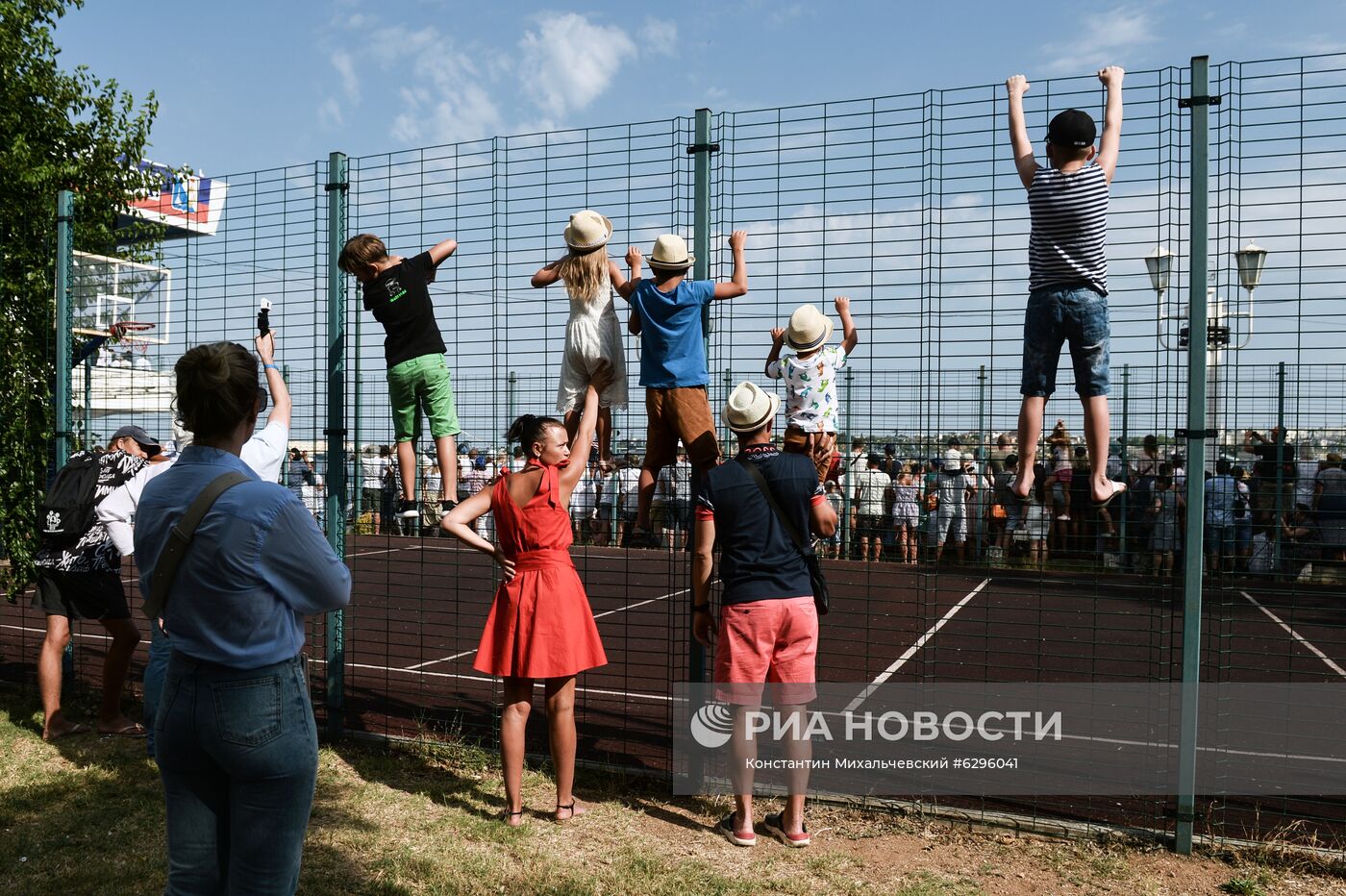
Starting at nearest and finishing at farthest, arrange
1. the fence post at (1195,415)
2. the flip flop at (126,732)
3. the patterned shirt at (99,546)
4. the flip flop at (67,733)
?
the fence post at (1195,415) → the patterned shirt at (99,546) → the flip flop at (67,733) → the flip flop at (126,732)

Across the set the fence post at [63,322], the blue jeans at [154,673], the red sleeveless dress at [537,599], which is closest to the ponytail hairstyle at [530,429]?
the red sleeveless dress at [537,599]

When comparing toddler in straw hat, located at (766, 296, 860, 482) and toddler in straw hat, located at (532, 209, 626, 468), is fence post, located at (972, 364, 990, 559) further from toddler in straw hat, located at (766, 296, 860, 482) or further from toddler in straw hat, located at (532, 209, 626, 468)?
toddler in straw hat, located at (532, 209, 626, 468)

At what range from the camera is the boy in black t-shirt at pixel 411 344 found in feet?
19.2

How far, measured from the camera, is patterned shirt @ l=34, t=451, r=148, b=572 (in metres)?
6.56

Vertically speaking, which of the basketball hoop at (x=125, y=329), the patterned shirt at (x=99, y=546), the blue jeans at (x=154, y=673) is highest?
the basketball hoop at (x=125, y=329)

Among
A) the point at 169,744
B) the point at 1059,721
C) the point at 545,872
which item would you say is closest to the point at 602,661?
the point at 545,872

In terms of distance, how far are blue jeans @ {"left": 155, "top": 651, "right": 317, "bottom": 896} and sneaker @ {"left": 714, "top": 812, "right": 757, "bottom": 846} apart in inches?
110

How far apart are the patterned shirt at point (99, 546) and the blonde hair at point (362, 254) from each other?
7.09 ft

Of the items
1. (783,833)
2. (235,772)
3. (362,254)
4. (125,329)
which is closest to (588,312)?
(362,254)

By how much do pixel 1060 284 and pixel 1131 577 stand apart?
2478mm

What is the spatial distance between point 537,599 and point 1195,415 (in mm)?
3461

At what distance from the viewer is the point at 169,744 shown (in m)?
2.72

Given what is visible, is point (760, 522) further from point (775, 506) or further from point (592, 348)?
point (592, 348)

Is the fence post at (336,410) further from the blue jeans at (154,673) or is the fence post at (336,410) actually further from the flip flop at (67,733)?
the flip flop at (67,733)
